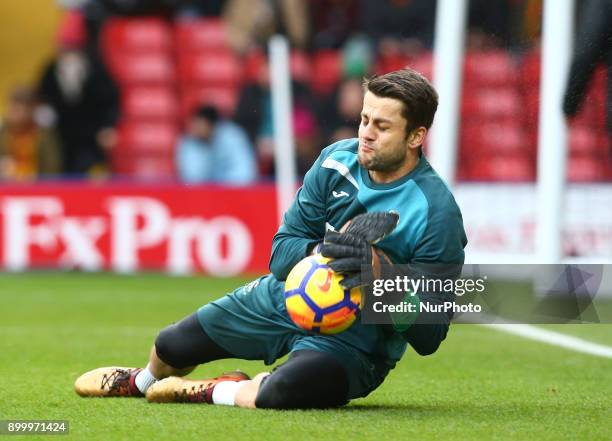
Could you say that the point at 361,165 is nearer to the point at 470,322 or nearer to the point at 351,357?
the point at 351,357

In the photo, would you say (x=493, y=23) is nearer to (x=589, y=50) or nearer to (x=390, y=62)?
(x=589, y=50)

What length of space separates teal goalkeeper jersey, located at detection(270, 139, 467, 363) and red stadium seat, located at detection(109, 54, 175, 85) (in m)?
12.6

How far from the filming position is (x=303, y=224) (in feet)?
19.4

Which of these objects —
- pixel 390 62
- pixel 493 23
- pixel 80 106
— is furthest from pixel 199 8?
pixel 493 23

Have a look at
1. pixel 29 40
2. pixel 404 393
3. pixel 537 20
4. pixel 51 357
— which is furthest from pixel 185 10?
pixel 404 393

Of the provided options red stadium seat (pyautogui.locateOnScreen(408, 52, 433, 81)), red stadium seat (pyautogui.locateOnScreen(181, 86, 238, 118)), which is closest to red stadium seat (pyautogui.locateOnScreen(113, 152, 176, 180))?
red stadium seat (pyautogui.locateOnScreen(181, 86, 238, 118))

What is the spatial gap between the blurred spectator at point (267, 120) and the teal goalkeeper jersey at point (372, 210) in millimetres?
9429

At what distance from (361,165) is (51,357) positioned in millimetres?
2837

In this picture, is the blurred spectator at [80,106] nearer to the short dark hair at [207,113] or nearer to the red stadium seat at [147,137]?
the short dark hair at [207,113]

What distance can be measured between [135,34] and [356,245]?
13.5 metres

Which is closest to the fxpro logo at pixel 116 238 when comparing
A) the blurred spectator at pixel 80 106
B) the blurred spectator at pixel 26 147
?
the blurred spectator at pixel 26 147

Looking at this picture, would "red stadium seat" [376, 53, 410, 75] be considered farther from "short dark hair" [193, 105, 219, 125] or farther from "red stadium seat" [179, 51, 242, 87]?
"red stadium seat" [179, 51, 242, 87]

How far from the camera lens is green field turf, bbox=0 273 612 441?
5.30 m

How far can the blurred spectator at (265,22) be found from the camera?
17094 mm
